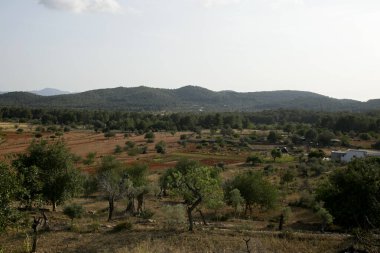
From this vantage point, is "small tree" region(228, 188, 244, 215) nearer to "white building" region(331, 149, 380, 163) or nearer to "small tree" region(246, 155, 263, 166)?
Result: "small tree" region(246, 155, 263, 166)

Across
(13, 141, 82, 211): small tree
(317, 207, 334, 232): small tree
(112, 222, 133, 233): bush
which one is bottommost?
Answer: (317, 207, 334, 232): small tree

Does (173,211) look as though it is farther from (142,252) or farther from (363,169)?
(363,169)

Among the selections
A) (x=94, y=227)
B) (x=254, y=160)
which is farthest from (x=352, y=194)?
(x=254, y=160)

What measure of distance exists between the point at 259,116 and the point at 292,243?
172763mm

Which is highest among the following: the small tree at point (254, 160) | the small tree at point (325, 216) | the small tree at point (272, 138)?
the small tree at point (325, 216)

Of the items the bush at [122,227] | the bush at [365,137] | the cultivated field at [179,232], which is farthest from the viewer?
the bush at [365,137]

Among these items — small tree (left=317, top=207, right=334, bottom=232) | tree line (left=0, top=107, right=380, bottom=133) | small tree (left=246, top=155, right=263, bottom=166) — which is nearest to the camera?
small tree (left=317, top=207, right=334, bottom=232)

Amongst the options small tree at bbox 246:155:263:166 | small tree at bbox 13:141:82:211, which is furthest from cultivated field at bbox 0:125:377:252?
small tree at bbox 246:155:263:166

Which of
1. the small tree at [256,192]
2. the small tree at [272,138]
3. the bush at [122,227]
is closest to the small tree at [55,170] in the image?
the bush at [122,227]

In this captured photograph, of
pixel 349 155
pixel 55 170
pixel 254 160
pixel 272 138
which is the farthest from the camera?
pixel 272 138

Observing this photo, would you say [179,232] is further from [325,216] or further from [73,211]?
[325,216]

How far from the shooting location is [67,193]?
3083 cm

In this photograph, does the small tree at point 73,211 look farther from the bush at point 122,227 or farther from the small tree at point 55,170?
the bush at point 122,227

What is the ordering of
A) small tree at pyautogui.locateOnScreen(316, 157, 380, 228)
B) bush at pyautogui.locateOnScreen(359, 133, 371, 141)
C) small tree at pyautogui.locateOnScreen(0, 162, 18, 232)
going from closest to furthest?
small tree at pyautogui.locateOnScreen(0, 162, 18, 232) → small tree at pyautogui.locateOnScreen(316, 157, 380, 228) → bush at pyautogui.locateOnScreen(359, 133, 371, 141)
